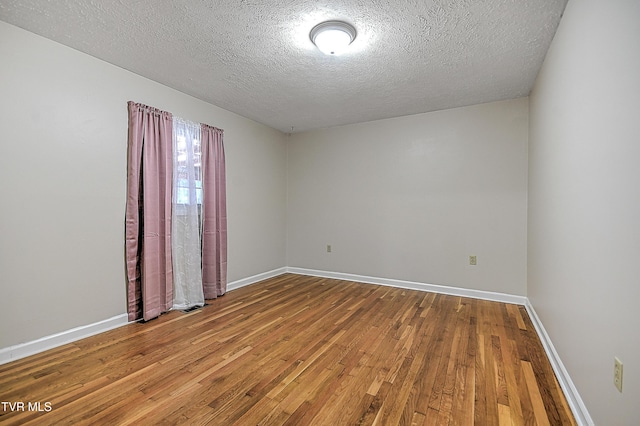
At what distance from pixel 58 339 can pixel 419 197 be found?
4146mm

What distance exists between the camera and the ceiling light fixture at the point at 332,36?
2.07 meters

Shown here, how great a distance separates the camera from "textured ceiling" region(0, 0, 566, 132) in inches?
75.1

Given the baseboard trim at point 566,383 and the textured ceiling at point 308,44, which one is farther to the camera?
the textured ceiling at point 308,44

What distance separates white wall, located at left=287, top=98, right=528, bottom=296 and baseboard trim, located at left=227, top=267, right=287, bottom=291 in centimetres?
34

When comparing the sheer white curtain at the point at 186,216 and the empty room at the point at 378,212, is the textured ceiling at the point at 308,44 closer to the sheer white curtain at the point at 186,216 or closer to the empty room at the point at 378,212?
the empty room at the point at 378,212

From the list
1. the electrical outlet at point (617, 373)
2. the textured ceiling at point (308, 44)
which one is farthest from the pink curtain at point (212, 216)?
the electrical outlet at point (617, 373)

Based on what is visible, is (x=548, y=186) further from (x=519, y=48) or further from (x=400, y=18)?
(x=400, y=18)

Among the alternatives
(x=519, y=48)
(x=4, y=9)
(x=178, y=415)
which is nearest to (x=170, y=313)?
(x=178, y=415)

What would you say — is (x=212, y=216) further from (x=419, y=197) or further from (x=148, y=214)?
(x=419, y=197)

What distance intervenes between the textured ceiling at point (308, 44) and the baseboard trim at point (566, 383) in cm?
237

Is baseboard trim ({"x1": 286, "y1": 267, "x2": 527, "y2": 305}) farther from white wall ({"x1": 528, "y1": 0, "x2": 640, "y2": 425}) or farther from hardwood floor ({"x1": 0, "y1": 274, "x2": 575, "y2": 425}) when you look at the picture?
white wall ({"x1": 528, "y1": 0, "x2": 640, "y2": 425})

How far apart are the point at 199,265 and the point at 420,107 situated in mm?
3473

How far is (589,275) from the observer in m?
1.48

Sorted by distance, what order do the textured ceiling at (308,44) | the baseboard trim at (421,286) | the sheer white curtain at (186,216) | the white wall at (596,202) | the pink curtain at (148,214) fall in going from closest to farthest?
the white wall at (596,202) → the textured ceiling at (308,44) → the pink curtain at (148,214) → the sheer white curtain at (186,216) → the baseboard trim at (421,286)
